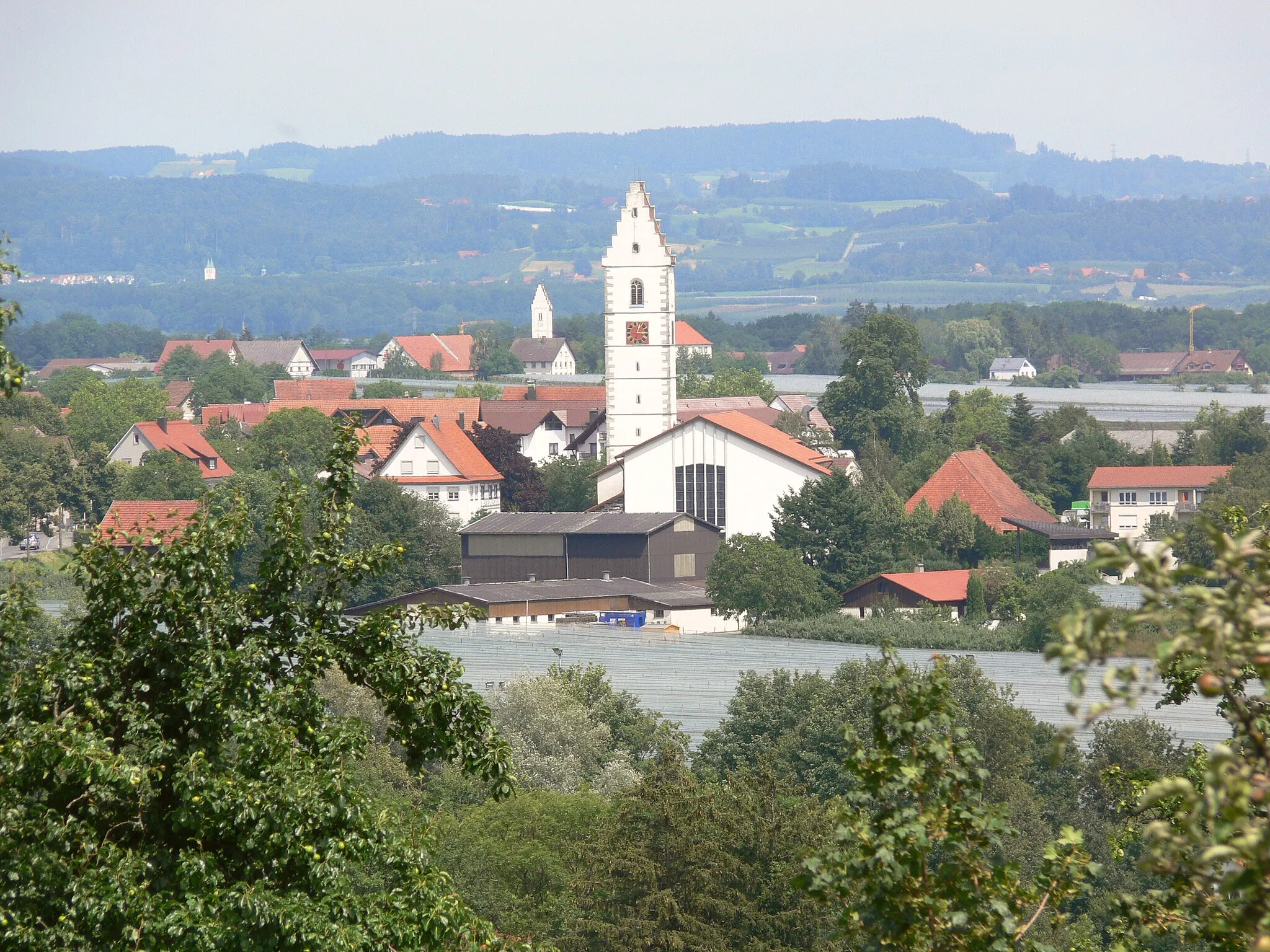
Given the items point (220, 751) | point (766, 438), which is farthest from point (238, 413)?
point (220, 751)

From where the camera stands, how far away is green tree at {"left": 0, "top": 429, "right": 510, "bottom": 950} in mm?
8023

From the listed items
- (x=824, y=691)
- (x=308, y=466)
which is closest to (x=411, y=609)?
(x=824, y=691)

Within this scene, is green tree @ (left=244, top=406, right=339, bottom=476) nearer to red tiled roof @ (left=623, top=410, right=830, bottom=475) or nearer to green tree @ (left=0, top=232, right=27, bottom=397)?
red tiled roof @ (left=623, top=410, right=830, bottom=475)

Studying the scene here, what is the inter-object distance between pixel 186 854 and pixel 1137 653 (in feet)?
16.1

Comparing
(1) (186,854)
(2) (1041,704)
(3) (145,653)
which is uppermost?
(3) (145,653)

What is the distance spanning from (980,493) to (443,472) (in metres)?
21.5

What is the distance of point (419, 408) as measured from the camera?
93875mm

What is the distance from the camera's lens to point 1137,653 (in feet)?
15.4

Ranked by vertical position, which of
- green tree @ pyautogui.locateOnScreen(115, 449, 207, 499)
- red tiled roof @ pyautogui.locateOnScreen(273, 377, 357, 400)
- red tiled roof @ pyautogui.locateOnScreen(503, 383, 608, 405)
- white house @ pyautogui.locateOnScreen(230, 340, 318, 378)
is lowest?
green tree @ pyautogui.locateOnScreen(115, 449, 207, 499)

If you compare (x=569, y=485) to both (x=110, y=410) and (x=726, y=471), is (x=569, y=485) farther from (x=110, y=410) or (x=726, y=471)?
(x=110, y=410)

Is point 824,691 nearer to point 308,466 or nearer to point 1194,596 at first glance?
point 1194,596

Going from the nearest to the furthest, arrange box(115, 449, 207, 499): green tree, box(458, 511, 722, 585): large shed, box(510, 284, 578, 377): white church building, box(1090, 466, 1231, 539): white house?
box(458, 511, 722, 585): large shed, box(1090, 466, 1231, 539): white house, box(115, 449, 207, 499): green tree, box(510, 284, 578, 377): white church building

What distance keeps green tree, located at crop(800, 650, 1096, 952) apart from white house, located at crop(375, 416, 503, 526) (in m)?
67.5

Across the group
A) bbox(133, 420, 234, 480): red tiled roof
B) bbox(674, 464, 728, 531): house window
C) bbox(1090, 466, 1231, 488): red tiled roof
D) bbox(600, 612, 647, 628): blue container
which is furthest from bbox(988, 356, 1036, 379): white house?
bbox(600, 612, 647, 628): blue container
